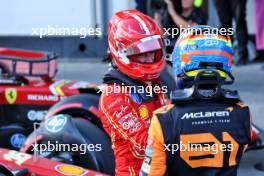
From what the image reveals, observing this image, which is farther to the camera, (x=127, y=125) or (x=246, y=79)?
(x=246, y=79)

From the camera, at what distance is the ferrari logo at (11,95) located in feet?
17.0

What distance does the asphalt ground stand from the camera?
16.6ft

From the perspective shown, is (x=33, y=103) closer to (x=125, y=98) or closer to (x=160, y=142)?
(x=125, y=98)

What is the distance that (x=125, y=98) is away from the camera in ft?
9.82

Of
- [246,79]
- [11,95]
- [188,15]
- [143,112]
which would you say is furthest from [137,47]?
[246,79]

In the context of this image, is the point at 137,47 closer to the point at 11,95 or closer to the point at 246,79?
the point at 11,95

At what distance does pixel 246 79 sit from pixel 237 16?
102 centimetres

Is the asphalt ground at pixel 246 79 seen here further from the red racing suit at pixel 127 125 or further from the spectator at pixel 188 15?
the red racing suit at pixel 127 125

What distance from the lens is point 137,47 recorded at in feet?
9.78

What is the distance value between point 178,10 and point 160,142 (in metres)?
5.60

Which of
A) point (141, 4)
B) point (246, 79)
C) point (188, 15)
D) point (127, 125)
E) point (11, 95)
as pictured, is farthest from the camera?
point (141, 4)

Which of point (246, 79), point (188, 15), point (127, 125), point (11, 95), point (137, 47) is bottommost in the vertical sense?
point (246, 79)

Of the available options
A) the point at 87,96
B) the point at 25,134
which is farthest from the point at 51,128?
the point at 25,134

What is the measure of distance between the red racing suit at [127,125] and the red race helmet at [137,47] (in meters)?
0.12
